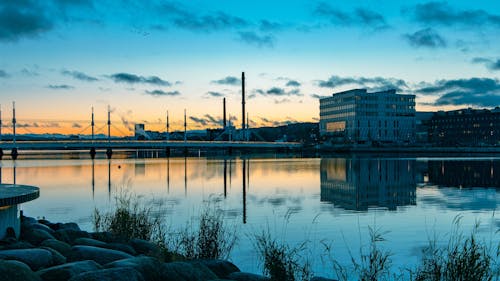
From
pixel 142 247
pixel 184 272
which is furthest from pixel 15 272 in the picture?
pixel 142 247

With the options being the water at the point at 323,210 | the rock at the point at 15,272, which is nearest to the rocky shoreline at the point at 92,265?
the rock at the point at 15,272

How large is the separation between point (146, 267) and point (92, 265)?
884 millimetres

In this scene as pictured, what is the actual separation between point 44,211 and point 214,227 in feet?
50.2

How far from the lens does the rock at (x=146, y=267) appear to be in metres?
8.70

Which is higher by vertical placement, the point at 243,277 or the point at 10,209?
the point at 10,209

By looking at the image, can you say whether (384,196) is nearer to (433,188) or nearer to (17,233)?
(433,188)

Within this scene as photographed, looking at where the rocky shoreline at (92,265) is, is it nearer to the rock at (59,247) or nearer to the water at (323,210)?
the rock at (59,247)

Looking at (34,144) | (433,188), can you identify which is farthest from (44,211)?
(34,144)

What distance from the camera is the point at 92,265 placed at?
877 cm

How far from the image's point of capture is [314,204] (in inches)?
1109

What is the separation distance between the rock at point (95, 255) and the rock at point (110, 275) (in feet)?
9.17

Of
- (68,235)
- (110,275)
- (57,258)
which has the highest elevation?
(110,275)

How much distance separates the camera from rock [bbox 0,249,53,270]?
9.19 meters

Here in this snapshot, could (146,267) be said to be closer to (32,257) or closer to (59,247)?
(32,257)
